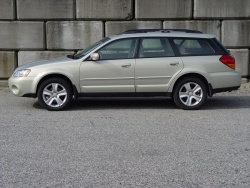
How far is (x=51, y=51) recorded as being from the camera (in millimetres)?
12477

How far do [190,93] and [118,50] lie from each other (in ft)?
5.38

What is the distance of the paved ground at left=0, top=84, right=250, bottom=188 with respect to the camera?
17.3 feet

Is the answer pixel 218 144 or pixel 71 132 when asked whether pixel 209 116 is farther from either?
pixel 71 132

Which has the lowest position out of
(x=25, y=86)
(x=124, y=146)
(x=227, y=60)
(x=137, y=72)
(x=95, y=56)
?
(x=124, y=146)

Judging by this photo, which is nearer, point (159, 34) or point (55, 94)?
point (55, 94)

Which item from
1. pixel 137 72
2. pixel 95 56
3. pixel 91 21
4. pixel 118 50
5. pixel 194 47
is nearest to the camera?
pixel 95 56

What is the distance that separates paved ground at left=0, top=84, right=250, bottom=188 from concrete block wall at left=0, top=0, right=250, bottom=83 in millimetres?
2777

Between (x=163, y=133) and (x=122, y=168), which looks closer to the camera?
(x=122, y=168)

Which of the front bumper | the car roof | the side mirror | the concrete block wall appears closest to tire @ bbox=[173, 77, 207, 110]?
the car roof

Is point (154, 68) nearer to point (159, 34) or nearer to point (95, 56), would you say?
point (159, 34)

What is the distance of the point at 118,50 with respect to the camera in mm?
9281

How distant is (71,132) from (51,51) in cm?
543

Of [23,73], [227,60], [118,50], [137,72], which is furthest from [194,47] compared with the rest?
[23,73]

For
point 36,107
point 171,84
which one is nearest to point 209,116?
point 171,84
